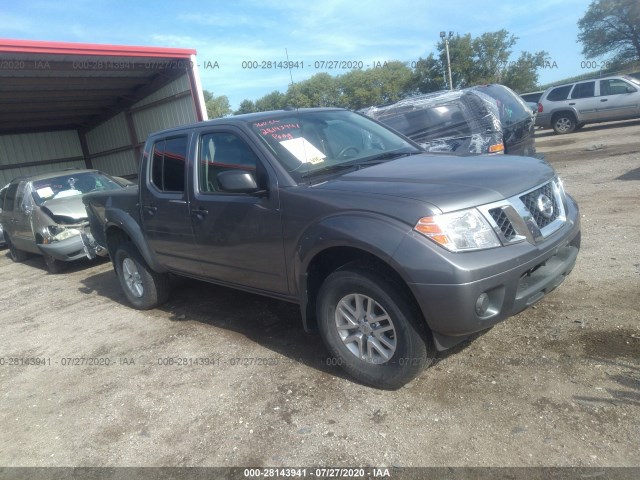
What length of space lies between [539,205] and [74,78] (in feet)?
45.2

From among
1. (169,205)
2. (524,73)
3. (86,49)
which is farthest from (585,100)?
(524,73)

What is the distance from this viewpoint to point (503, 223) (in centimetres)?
302

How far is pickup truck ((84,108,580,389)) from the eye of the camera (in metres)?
2.90

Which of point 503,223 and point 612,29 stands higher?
point 612,29

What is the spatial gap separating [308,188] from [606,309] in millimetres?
2522

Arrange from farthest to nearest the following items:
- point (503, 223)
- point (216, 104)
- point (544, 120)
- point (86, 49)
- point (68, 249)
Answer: point (216, 104)
point (544, 120)
point (86, 49)
point (68, 249)
point (503, 223)

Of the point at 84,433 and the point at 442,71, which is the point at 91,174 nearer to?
the point at 84,433

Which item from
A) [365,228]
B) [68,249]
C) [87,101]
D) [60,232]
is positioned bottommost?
[68,249]

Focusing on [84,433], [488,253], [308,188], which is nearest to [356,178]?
[308,188]

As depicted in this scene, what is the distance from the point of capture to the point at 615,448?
2535 millimetres

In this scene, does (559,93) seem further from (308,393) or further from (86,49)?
(308,393)

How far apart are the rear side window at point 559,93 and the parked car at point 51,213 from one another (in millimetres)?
15196

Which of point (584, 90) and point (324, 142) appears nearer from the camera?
point (324, 142)

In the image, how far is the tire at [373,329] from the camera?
3.09 m
